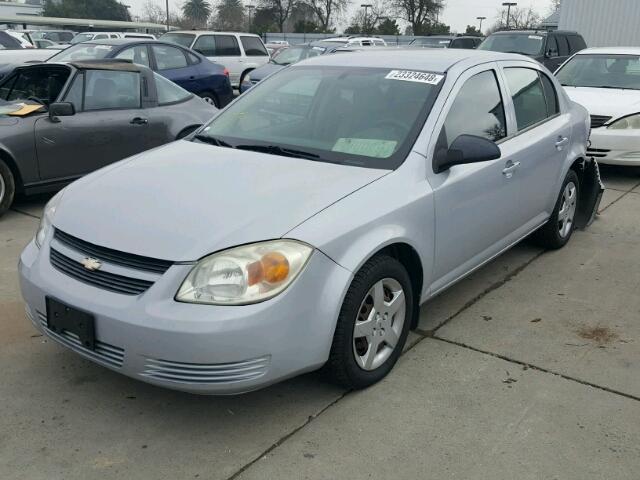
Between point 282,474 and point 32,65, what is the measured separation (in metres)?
5.59

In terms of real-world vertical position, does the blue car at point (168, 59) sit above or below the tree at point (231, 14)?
below

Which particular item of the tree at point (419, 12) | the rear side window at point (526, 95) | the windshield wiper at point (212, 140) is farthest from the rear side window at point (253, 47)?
the tree at point (419, 12)

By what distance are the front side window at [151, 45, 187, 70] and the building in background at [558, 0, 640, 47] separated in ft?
47.5

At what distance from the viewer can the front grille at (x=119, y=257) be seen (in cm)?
266

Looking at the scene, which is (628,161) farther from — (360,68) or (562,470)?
(562,470)

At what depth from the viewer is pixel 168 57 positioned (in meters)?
11.5

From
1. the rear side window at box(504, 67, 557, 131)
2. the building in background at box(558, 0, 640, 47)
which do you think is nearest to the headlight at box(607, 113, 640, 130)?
the rear side window at box(504, 67, 557, 131)

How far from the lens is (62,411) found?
→ 2.99 m

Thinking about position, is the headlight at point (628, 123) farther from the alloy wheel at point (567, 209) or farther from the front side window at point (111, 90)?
the front side window at point (111, 90)

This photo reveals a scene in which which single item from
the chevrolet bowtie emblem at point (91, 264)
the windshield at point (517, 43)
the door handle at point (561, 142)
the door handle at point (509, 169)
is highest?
the windshield at point (517, 43)

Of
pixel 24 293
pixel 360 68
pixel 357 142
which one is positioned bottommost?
pixel 24 293

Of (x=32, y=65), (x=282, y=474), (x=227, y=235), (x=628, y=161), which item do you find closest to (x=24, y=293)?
(x=227, y=235)

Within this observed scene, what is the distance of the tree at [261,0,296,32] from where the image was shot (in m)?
66.3

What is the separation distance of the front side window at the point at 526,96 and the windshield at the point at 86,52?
7443 mm
